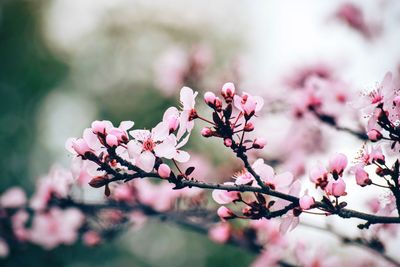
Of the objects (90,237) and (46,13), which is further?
(46,13)

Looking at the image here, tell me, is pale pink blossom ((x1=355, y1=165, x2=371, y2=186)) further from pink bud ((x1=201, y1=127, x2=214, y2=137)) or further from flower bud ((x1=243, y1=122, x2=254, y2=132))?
pink bud ((x1=201, y1=127, x2=214, y2=137))

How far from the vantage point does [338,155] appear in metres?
1.46

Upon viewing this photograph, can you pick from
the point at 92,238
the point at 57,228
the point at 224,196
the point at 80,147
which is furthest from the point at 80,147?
the point at 57,228

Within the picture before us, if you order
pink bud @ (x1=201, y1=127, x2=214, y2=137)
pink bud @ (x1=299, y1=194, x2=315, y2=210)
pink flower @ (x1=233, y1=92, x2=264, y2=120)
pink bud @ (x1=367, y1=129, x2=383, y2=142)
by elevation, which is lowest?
pink bud @ (x1=299, y1=194, x2=315, y2=210)

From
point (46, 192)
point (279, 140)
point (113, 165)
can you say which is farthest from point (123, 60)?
point (113, 165)

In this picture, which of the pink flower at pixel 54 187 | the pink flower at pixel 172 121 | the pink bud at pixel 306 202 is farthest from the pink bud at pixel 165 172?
the pink flower at pixel 54 187

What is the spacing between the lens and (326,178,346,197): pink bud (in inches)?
54.6

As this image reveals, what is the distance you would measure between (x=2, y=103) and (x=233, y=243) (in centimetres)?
1052

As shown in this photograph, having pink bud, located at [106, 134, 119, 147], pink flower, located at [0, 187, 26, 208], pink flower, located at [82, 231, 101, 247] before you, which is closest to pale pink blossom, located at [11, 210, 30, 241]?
pink flower, located at [0, 187, 26, 208]

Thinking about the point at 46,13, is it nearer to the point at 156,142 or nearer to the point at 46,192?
the point at 46,192

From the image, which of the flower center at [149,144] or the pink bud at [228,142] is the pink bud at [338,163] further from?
the flower center at [149,144]

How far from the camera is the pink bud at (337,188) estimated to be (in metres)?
1.39

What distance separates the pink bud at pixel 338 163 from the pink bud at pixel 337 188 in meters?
0.05

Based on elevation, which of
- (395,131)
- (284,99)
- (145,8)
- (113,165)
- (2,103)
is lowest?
Result: (113,165)
